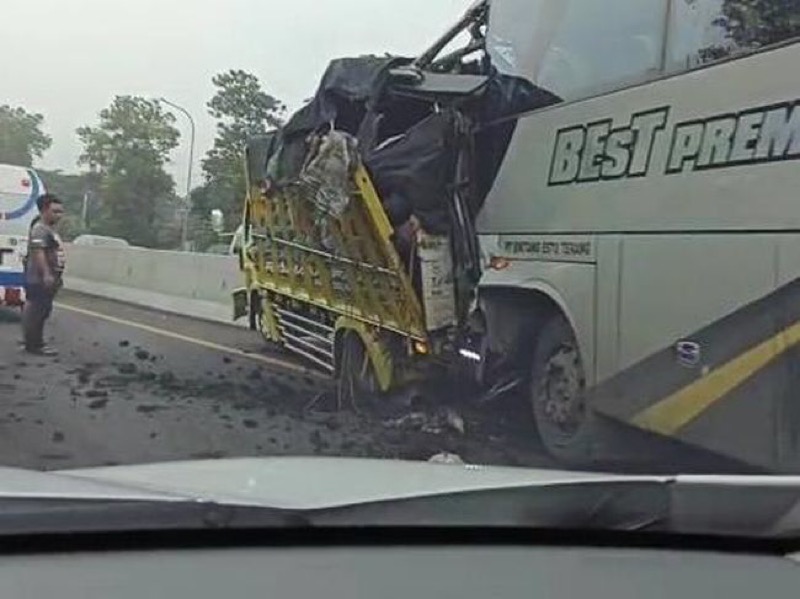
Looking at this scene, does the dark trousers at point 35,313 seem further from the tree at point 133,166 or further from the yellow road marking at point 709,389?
the yellow road marking at point 709,389

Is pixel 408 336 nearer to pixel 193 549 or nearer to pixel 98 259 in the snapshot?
pixel 98 259

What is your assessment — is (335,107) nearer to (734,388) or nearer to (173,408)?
(173,408)

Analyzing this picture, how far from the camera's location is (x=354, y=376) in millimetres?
4250

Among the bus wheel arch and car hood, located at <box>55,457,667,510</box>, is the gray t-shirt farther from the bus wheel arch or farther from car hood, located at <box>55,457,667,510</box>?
car hood, located at <box>55,457,667,510</box>

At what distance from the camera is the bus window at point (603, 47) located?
3.79 m

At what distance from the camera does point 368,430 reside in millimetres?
4102

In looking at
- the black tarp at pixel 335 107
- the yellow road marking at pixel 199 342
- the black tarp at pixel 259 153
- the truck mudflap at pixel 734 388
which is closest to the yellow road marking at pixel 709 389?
the truck mudflap at pixel 734 388

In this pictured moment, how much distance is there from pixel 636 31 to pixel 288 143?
111 cm

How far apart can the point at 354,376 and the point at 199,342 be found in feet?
1.59

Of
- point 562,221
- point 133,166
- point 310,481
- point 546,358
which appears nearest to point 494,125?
point 562,221

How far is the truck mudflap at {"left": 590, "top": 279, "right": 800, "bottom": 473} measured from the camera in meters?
3.34

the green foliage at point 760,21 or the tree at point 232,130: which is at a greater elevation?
the green foliage at point 760,21

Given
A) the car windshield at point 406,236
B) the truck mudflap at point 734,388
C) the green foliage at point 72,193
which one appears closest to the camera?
the truck mudflap at point 734,388

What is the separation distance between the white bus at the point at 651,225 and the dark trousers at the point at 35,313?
131 cm
